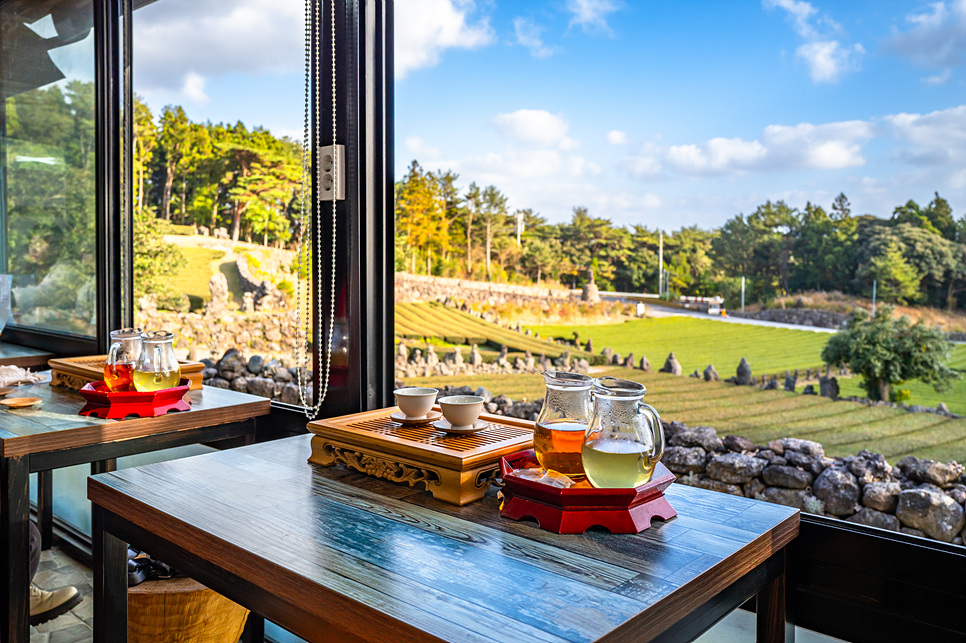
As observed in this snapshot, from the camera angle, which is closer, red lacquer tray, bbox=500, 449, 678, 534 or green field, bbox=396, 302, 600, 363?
red lacquer tray, bbox=500, 449, 678, 534

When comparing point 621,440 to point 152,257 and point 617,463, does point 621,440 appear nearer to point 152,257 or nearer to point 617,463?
point 617,463

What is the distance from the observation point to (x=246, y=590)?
102 centimetres

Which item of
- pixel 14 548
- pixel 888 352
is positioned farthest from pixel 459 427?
pixel 14 548

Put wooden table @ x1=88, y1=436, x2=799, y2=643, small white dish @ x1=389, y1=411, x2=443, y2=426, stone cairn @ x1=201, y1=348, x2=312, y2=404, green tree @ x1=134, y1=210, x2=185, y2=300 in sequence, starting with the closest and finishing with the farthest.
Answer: wooden table @ x1=88, y1=436, x2=799, y2=643 < small white dish @ x1=389, y1=411, x2=443, y2=426 < stone cairn @ x1=201, y1=348, x2=312, y2=404 < green tree @ x1=134, y1=210, x2=185, y2=300

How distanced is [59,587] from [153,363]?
1.36 meters

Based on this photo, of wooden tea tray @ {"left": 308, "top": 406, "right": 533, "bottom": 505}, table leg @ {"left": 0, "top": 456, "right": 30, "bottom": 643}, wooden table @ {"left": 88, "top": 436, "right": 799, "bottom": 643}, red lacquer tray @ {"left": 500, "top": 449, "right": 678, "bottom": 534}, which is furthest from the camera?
table leg @ {"left": 0, "top": 456, "right": 30, "bottom": 643}

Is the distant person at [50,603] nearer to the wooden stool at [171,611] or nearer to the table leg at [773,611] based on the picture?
the wooden stool at [171,611]

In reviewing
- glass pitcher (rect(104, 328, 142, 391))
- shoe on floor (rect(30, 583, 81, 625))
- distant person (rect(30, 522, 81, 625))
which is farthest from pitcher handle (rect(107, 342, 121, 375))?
shoe on floor (rect(30, 583, 81, 625))

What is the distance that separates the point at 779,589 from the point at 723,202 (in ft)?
3.03

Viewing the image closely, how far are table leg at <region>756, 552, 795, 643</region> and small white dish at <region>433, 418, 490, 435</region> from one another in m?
0.61

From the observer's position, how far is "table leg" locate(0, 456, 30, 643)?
1675 millimetres

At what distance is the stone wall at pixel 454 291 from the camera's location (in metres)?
2.04

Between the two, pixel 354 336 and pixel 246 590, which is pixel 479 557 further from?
pixel 354 336

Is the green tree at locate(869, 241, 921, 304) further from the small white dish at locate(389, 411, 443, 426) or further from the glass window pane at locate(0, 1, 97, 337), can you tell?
the glass window pane at locate(0, 1, 97, 337)
